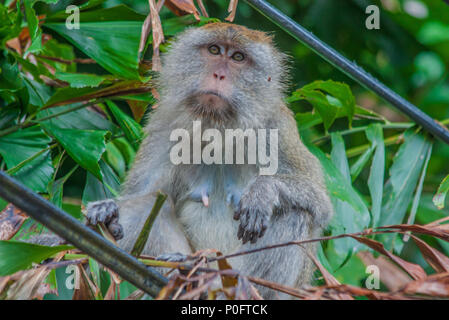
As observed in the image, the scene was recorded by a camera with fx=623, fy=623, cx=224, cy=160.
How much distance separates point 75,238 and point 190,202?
6.90 ft

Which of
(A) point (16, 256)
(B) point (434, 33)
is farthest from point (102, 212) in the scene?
(B) point (434, 33)

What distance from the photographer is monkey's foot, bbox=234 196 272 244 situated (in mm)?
3465

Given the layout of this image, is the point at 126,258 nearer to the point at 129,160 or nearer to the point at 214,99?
the point at 214,99

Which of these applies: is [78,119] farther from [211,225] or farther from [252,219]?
[252,219]

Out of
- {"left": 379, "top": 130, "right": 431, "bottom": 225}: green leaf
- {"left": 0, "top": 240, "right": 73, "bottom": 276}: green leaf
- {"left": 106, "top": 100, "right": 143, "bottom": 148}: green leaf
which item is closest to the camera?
{"left": 0, "top": 240, "right": 73, "bottom": 276}: green leaf

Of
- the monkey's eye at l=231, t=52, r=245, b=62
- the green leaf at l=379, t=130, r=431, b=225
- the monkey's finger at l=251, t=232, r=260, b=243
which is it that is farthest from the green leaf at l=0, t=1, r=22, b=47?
the green leaf at l=379, t=130, r=431, b=225

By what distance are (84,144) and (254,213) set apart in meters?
1.30

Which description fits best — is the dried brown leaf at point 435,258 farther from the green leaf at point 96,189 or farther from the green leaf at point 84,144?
the green leaf at point 96,189

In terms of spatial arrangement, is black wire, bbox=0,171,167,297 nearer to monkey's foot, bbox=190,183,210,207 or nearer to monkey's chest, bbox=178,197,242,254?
monkey's chest, bbox=178,197,242,254

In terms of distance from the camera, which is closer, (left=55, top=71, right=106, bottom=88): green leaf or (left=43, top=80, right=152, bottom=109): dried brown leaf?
(left=55, top=71, right=106, bottom=88): green leaf

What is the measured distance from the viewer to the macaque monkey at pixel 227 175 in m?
3.68

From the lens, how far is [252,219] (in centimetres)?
348

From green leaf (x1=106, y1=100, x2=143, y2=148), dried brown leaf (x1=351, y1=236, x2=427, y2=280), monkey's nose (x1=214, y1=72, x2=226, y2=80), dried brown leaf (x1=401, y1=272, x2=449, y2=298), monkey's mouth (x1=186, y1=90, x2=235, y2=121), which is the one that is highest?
green leaf (x1=106, y1=100, x2=143, y2=148)

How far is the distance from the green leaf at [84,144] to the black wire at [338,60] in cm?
134
